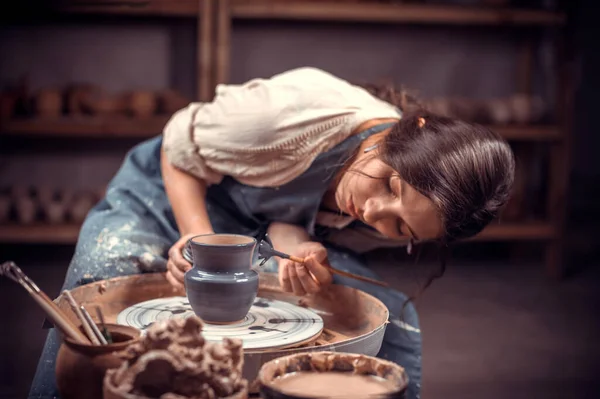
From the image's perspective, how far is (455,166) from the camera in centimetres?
129

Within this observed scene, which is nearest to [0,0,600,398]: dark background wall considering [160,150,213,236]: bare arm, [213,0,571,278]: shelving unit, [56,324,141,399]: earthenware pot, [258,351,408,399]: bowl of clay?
[213,0,571,278]: shelving unit

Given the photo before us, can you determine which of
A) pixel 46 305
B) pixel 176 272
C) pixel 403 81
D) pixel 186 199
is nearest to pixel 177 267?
pixel 176 272

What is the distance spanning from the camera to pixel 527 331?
2895mm

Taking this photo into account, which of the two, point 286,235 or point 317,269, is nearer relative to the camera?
point 317,269

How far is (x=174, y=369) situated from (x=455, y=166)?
2.24 ft

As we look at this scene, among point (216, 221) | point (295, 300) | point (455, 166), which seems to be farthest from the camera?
point (216, 221)

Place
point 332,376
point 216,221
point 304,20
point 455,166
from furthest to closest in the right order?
point 304,20 < point 216,221 < point 455,166 < point 332,376

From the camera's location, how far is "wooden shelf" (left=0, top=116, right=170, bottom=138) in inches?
127

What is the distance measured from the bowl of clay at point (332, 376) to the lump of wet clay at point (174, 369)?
54 mm

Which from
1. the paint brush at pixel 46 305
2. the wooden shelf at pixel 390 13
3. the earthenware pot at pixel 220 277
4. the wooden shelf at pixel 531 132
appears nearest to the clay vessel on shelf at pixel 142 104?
the wooden shelf at pixel 390 13

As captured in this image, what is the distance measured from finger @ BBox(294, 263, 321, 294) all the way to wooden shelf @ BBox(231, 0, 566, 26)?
2.16 meters

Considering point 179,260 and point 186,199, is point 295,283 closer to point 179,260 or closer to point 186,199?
point 179,260

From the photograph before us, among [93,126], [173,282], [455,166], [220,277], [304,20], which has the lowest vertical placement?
[93,126]

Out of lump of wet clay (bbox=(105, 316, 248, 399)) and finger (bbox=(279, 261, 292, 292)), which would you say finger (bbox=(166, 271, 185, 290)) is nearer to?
finger (bbox=(279, 261, 292, 292))
